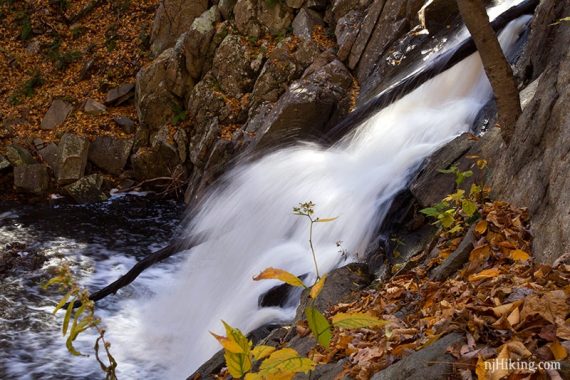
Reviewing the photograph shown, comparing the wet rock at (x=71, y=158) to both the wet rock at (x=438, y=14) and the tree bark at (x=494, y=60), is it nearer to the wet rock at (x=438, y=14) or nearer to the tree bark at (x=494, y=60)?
the wet rock at (x=438, y=14)

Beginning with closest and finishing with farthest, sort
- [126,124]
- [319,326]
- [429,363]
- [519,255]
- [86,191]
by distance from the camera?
[319,326], [429,363], [519,255], [86,191], [126,124]

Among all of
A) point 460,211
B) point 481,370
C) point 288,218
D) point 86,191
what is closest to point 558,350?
point 481,370

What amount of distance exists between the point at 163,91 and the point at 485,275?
11361mm

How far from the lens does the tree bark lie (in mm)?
4387

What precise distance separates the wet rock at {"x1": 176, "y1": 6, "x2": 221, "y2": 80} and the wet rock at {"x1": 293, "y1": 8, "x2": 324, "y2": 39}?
2254 millimetres

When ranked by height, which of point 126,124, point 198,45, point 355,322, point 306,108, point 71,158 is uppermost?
point 198,45

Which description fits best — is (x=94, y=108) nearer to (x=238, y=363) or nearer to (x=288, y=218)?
(x=288, y=218)

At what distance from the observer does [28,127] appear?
545 inches

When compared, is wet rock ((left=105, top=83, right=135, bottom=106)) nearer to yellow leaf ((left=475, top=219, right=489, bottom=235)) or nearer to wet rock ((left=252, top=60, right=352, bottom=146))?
wet rock ((left=252, top=60, right=352, bottom=146))

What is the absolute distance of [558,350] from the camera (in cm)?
192

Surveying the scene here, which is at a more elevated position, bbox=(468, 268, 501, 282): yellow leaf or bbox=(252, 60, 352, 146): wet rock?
bbox=(252, 60, 352, 146): wet rock

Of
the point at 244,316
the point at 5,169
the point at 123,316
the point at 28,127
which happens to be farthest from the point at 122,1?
the point at 244,316

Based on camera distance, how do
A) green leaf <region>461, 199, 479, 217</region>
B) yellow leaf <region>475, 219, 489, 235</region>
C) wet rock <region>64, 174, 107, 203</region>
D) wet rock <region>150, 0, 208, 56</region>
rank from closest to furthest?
yellow leaf <region>475, 219, 489, 235</region>
green leaf <region>461, 199, 479, 217</region>
wet rock <region>64, 174, 107, 203</region>
wet rock <region>150, 0, 208, 56</region>

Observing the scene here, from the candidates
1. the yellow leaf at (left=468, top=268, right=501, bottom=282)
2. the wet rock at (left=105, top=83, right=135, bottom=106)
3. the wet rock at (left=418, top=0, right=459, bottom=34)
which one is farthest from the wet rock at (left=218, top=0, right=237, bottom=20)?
the yellow leaf at (left=468, top=268, right=501, bottom=282)
